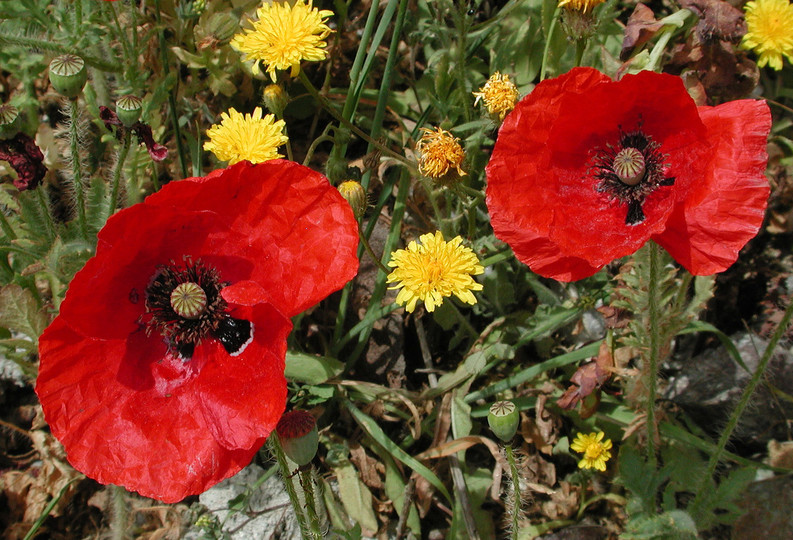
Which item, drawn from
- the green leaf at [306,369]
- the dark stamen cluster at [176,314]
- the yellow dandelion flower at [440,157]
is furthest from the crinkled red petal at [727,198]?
the dark stamen cluster at [176,314]

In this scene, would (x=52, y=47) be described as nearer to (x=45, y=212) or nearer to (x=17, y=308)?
(x=45, y=212)

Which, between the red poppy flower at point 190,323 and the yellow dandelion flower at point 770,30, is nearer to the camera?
the red poppy flower at point 190,323

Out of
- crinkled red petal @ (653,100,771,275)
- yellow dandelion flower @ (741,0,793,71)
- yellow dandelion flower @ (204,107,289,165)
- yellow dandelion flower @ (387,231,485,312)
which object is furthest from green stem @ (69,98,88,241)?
yellow dandelion flower @ (741,0,793,71)

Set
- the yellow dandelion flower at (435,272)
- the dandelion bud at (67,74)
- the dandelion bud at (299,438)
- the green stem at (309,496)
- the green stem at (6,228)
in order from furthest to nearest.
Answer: the green stem at (6,228) → the yellow dandelion flower at (435,272) → the dandelion bud at (67,74) → the green stem at (309,496) → the dandelion bud at (299,438)

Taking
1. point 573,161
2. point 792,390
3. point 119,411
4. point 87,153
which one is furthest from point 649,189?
point 87,153

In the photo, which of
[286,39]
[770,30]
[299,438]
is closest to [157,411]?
[299,438]

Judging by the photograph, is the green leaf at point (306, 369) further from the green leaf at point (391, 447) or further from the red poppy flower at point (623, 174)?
the red poppy flower at point (623, 174)

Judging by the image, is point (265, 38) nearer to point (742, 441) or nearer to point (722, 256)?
point (722, 256)

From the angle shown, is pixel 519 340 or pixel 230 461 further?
pixel 519 340
